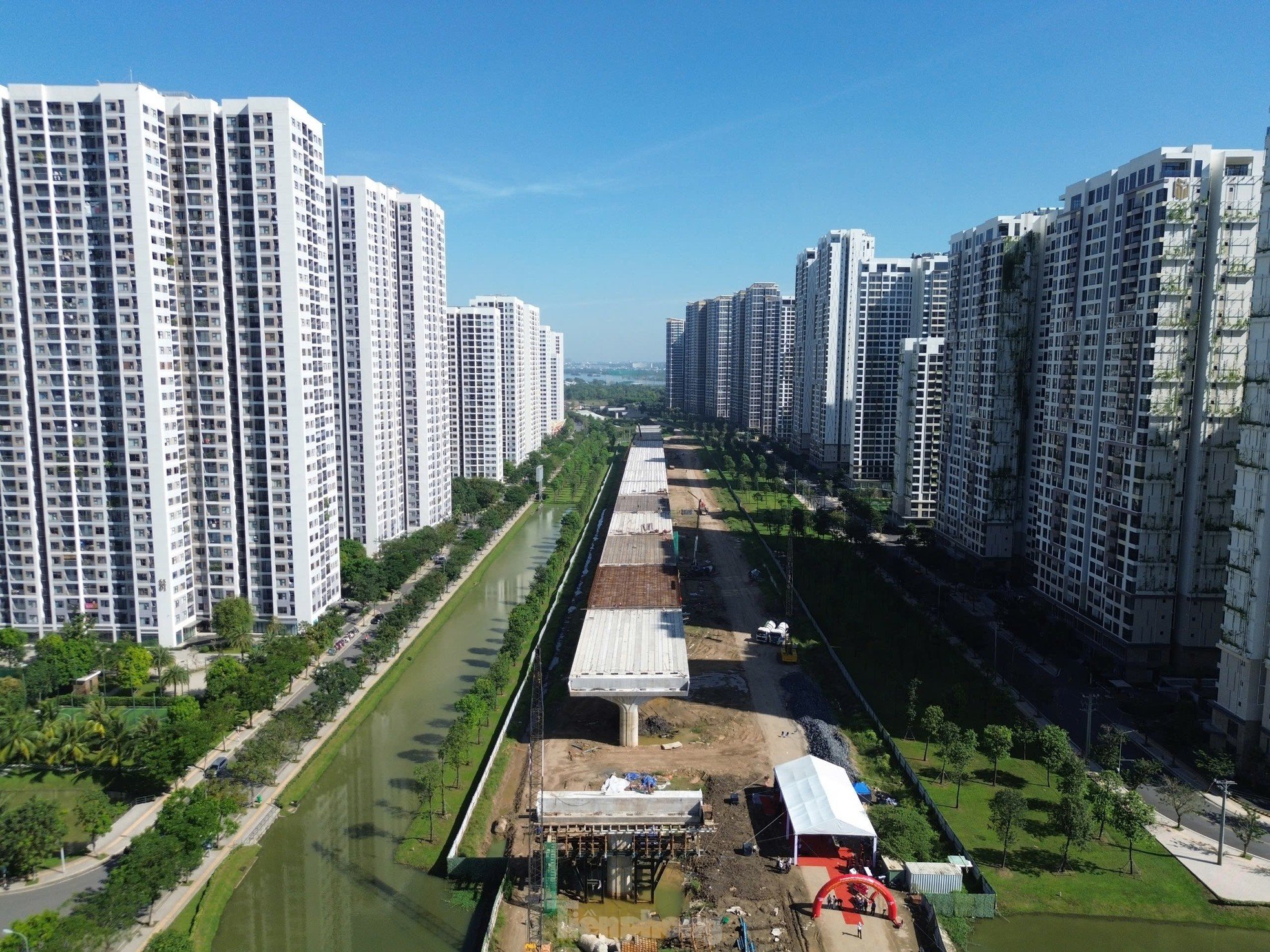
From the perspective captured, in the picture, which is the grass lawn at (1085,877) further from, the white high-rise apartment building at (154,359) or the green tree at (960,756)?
the white high-rise apartment building at (154,359)

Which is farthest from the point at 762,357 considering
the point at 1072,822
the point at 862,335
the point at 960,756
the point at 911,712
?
the point at 1072,822

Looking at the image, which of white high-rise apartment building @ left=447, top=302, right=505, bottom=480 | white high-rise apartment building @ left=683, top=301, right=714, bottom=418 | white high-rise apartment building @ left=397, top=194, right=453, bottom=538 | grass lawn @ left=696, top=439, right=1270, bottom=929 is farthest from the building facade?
grass lawn @ left=696, top=439, right=1270, bottom=929

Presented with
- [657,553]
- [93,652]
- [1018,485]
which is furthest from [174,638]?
[1018,485]

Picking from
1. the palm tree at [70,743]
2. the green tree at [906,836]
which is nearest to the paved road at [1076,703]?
the green tree at [906,836]

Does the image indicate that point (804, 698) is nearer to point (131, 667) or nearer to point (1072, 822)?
point (1072, 822)

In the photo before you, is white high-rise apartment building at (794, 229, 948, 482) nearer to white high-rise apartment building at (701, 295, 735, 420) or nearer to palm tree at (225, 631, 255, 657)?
white high-rise apartment building at (701, 295, 735, 420)

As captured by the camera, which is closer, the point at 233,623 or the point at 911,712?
the point at 911,712
